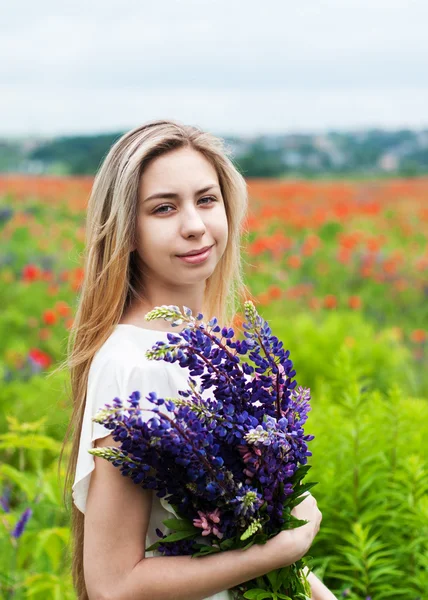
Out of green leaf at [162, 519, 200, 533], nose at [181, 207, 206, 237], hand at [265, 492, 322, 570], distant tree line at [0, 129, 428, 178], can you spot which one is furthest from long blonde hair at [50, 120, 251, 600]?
distant tree line at [0, 129, 428, 178]

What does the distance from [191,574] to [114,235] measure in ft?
2.46

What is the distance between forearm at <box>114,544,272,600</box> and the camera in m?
1.57

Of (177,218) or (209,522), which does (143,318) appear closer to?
(177,218)

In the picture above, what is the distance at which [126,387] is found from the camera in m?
1.68

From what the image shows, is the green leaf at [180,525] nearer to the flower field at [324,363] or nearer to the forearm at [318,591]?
the forearm at [318,591]

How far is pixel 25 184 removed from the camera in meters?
11.8

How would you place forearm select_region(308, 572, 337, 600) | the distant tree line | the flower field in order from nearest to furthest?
forearm select_region(308, 572, 337, 600) < the flower field < the distant tree line

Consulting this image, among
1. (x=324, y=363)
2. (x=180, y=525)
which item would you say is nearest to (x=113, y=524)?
(x=180, y=525)

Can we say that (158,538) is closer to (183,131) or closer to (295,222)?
(183,131)

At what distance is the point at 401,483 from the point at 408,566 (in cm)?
31

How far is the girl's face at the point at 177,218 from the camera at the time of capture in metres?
1.81

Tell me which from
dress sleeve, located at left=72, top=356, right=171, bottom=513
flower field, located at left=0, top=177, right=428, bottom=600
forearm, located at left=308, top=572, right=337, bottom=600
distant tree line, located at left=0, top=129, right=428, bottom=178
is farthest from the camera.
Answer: distant tree line, located at left=0, top=129, right=428, bottom=178

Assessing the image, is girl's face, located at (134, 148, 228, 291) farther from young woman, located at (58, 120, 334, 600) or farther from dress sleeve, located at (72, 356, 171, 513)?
dress sleeve, located at (72, 356, 171, 513)

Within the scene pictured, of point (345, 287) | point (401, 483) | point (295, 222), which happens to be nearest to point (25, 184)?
point (295, 222)
